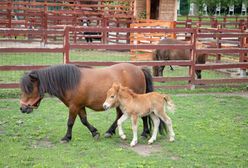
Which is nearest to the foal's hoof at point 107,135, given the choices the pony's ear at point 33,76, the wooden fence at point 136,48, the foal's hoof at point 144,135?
Answer: the foal's hoof at point 144,135

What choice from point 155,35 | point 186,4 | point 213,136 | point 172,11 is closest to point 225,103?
point 213,136

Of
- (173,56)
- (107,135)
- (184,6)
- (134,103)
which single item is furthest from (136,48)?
(184,6)

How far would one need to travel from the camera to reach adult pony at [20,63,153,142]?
6289 mm

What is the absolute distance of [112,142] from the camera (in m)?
6.46

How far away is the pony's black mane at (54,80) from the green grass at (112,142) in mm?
800

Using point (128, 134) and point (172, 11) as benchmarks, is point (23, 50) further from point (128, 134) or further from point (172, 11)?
point (172, 11)

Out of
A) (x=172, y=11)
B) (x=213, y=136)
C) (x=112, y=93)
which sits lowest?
(x=213, y=136)

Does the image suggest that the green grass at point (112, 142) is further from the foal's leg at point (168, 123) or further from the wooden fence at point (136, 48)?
the wooden fence at point (136, 48)

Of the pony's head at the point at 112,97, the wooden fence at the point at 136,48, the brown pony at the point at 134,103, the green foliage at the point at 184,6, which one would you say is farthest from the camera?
the green foliage at the point at 184,6

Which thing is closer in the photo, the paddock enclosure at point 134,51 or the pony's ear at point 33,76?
the pony's ear at point 33,76

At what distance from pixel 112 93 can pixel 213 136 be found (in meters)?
1.96

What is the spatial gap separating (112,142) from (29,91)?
1.47 meters

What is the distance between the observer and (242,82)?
1195cm

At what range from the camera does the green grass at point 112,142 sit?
18.2 ft
